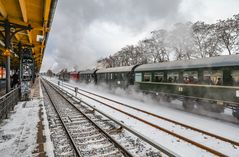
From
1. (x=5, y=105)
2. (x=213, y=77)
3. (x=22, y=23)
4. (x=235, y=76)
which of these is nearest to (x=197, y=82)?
(x=213, y=77)

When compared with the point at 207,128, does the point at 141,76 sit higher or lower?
higher

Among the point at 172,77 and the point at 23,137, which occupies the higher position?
the point at 172,77

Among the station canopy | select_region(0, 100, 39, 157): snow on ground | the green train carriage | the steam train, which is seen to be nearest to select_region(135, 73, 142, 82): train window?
the steam train

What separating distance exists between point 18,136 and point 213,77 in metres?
10.0

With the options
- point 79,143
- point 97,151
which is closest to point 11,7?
point 79,143

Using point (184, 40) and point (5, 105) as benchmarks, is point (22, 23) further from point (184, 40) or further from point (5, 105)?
point (184, 40)

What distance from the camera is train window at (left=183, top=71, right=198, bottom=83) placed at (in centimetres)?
1162

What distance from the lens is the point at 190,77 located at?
473 inches

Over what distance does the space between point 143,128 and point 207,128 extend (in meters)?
2.93

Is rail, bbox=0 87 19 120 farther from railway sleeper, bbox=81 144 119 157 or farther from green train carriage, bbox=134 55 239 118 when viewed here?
green train carriage, bbox=134 55 239 118

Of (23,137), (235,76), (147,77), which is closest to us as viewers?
(23,137)

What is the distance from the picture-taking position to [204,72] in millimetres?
11039

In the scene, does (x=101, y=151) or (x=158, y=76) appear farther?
(x=158, y=76)

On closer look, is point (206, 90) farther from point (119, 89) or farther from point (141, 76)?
point (119, 89)
